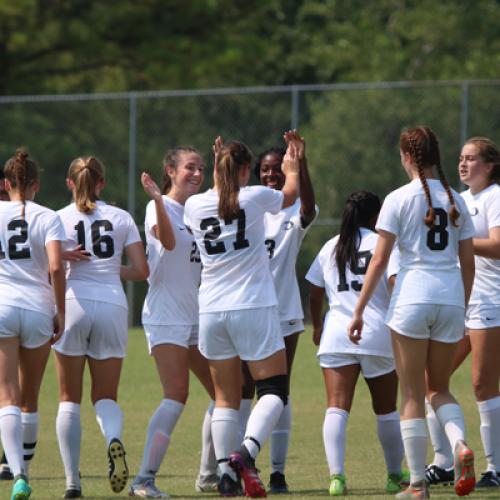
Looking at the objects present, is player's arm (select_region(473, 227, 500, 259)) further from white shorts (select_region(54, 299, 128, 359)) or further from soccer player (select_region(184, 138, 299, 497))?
white shorts (select_region(54, 299, 128, 359))

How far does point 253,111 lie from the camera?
796 inches

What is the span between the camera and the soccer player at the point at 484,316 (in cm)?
776

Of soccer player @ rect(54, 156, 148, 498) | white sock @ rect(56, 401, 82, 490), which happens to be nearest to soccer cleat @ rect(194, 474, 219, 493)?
soccer player @ rect(54, 156, 148, 498)

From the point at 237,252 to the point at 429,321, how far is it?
3.70 ft

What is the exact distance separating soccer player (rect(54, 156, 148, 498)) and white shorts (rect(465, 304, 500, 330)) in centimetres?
197

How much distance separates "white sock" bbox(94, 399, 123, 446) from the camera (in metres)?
7.34

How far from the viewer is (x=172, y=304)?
25.3 feet

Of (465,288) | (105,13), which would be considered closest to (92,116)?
(105,13)

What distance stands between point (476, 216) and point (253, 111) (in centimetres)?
1259

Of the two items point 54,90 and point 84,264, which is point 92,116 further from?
point 84,264

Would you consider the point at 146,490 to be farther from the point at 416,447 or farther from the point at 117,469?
the point at 416,447

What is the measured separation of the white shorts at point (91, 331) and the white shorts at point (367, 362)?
1236 mm

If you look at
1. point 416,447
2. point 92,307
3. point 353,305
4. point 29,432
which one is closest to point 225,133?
point 29,432

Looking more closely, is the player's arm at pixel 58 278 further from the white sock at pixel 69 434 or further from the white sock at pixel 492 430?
the white sock at pixel 492 430
